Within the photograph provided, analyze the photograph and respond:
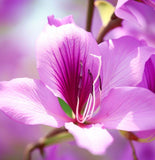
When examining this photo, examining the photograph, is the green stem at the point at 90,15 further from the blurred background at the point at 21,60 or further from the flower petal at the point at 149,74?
the blurred background at the point at 21,60

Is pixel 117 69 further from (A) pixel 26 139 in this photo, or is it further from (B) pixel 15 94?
(A) pixel 26 139

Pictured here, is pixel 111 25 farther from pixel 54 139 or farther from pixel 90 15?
pixel 54 139

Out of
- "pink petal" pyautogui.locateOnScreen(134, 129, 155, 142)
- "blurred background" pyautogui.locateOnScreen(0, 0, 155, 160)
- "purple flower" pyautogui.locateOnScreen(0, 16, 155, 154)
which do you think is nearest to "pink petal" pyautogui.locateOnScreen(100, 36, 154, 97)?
"purple flower" pyautogui.locateOnScreen(0, 16, 155, 154)

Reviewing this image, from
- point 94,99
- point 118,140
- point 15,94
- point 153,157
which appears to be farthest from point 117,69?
point 118,140

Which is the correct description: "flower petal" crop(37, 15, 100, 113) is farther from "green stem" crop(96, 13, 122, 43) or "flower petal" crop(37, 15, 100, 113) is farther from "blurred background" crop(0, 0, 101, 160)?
"blurred background" crop(0, 0, 101, 160)

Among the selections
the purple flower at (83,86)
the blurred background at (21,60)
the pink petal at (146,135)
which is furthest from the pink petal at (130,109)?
the blurred background at (21,60)

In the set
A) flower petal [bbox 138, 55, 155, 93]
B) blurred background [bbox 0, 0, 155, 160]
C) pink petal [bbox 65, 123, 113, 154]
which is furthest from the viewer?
blurred background [bbox 0, 0, 155, 160]

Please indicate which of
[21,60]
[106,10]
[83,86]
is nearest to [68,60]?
[83,86]
